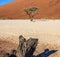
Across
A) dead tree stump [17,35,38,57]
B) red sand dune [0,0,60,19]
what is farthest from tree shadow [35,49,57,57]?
red sand dune [0,0,60,19]

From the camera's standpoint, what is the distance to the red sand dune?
75.9m

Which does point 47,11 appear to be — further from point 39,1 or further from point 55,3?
point 39,1

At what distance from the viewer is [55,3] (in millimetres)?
85500

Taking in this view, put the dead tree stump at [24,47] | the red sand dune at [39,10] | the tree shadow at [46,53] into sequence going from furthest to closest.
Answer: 1. the red sand dune at [39,10]
2. the tree shadow at [46,53]
3. the dead tree stump at [24,47]

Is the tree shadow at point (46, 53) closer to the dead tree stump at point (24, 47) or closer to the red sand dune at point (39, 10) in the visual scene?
the dead tree stump at point (24, 47)

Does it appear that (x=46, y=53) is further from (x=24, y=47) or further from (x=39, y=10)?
(x=39, y=10)

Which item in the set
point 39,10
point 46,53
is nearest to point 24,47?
point 46,53

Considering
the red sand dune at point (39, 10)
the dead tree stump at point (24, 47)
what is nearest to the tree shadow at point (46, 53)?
the dead tree stump at point (24, 47)

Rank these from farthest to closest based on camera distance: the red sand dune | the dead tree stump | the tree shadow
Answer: the red sand dune
the tree shadow
the dead tree stump

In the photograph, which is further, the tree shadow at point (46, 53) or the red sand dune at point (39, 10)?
the red sand dune at point (39, 10)

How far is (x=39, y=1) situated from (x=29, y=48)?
83.0 metres

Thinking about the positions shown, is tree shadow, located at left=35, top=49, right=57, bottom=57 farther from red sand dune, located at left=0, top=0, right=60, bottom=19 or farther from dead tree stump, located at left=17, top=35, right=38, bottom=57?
red sand dune, located at left=0, top=0, right=60, bottom=19

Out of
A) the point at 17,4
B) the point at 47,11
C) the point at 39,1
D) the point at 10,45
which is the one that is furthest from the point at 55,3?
the point at 10,45

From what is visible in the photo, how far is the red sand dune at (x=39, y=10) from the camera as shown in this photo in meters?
75.9
